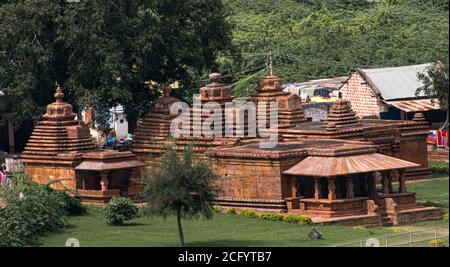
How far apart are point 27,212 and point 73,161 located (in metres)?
9.24

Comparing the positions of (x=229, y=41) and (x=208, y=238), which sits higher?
(x=229, y=41)

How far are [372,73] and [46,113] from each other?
867 inches

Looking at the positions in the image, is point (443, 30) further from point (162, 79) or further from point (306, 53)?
point (162, 79)

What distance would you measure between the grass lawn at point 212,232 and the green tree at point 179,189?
48.9 inches

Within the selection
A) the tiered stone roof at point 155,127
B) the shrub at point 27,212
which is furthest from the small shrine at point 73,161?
the shrub at point 27,212

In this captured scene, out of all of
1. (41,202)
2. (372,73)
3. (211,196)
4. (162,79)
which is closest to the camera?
(211,196)

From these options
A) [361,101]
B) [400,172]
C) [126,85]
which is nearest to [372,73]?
[361,101]

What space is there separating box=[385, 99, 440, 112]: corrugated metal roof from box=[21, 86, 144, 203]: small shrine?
19.5 meters

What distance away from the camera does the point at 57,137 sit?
67625 mm

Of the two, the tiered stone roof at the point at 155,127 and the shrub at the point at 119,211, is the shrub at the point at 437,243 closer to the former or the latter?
the shrub at the point at 119,211

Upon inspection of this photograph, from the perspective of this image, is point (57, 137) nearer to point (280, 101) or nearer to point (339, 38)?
point (280, 101)

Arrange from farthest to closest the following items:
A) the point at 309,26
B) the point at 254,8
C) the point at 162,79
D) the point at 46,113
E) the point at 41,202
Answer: the point at 254,8 < the point at 309,26 < the point at 162,79 < the point at 46,113 < the point at 41,202

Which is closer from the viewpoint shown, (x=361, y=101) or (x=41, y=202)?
(x=41, y=202)

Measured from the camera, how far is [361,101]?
86188 millimetres
